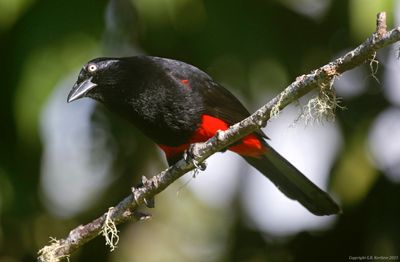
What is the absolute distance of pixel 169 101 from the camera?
4.05 metres

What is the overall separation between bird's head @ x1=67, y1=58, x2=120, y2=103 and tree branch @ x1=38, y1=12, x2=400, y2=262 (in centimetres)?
72

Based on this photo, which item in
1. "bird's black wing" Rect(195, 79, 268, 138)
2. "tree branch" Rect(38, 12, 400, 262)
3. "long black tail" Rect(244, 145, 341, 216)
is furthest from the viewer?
"long black tail" Rect(244, 145, 341, 216)

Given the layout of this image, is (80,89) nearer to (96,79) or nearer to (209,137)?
(96,79)

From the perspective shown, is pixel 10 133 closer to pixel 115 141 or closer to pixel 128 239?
pixel 115 141

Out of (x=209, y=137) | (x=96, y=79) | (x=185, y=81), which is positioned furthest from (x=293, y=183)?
(x=96, y=79)

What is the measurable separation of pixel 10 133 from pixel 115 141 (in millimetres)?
920

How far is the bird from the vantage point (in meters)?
4.02

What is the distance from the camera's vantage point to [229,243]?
16.0 ft

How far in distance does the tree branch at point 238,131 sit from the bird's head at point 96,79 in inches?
28.4

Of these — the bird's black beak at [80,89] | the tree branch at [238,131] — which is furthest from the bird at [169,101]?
the tree branch at [238,131]

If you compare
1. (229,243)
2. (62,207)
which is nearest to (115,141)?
(62,207)

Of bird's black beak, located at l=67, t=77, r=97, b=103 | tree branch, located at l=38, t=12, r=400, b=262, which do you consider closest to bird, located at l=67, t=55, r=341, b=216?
bird's black beak, located at l=67, t=77, r=97, b=103

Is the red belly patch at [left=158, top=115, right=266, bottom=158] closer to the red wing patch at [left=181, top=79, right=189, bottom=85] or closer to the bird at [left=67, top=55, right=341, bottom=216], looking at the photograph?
the bird at [left=67, top=55, right=341, bottom=216]

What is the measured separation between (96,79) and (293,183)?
118cm
